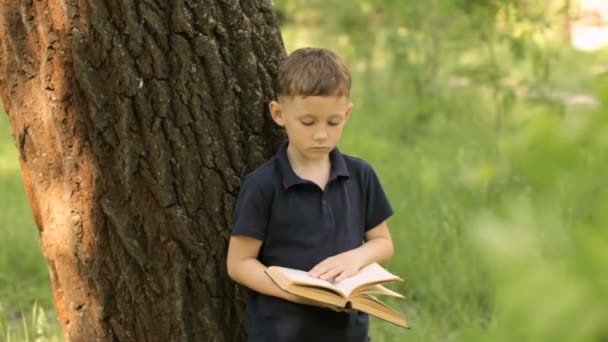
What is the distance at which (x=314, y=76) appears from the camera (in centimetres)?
271

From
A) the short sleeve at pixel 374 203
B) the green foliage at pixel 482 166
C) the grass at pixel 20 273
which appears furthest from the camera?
the grass at pixel 20 273

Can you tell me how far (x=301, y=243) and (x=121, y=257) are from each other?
1.88 ft

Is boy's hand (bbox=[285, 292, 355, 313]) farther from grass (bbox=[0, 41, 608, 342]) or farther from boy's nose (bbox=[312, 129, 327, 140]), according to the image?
grass (bbox=[0, 41, 608, 342])

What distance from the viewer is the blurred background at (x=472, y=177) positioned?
0.74 m

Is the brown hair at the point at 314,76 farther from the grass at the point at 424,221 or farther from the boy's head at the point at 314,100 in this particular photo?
the grass at the point at 424,221

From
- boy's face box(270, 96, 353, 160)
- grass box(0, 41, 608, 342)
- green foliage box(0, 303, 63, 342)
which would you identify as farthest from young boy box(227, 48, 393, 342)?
green foliage box(0, 303, 63, 342)

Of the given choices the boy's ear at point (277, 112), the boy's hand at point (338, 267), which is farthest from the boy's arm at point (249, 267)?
the boy's ear at point (277, 112)

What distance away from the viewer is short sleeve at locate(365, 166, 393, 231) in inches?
118

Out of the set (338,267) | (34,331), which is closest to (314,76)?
(338,267)

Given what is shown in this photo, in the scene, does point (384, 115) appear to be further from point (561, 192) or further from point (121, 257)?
point (561, 192)

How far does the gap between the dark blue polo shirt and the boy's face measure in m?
0.13

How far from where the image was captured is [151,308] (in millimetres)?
3074

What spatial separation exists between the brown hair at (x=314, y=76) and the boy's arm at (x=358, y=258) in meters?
0.46

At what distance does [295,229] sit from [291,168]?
17 centimetres
